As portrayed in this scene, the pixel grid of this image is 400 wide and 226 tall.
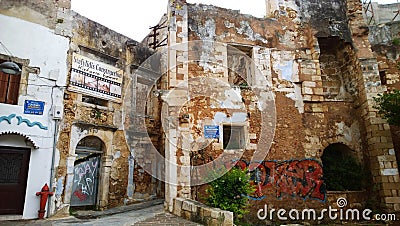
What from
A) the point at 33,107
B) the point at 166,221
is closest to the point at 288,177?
the point at 166,221

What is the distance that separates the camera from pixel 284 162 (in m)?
9.33

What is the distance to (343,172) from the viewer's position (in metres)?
9.62

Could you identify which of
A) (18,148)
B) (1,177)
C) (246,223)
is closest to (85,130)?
(18,148)

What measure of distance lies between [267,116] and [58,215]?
7.24 meters

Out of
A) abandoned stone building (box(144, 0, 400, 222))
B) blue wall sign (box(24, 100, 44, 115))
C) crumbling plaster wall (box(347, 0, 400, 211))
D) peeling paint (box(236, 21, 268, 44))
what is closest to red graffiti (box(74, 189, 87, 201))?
A: blue wall sign (box(24, 100, 44, 115))

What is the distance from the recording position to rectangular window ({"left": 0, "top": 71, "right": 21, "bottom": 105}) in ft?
28.9

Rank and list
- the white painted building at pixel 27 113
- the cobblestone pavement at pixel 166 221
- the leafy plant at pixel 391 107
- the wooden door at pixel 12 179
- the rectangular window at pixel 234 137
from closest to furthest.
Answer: the cobblestone pavement at pixel 166 221, the leafy plant at pixel 391 107, the wooden door at pixel 12 179, the white painted building at pixel 27 113, the rectangular window at pixel 234 137

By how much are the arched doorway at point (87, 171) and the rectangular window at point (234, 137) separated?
4.80m

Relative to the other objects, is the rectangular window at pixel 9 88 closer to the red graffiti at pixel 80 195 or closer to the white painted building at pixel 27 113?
the white painted building at pixel 27 113

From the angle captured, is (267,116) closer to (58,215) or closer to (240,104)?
(240,104)

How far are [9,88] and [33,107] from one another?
0.87 meters

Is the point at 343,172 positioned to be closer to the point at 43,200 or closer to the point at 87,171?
the point at 87,171

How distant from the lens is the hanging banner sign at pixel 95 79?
10336 millimetres

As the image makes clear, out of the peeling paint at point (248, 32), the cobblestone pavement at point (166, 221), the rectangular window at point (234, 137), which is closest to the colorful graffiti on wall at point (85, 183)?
the cobblestone pavement at point (166, 221)
